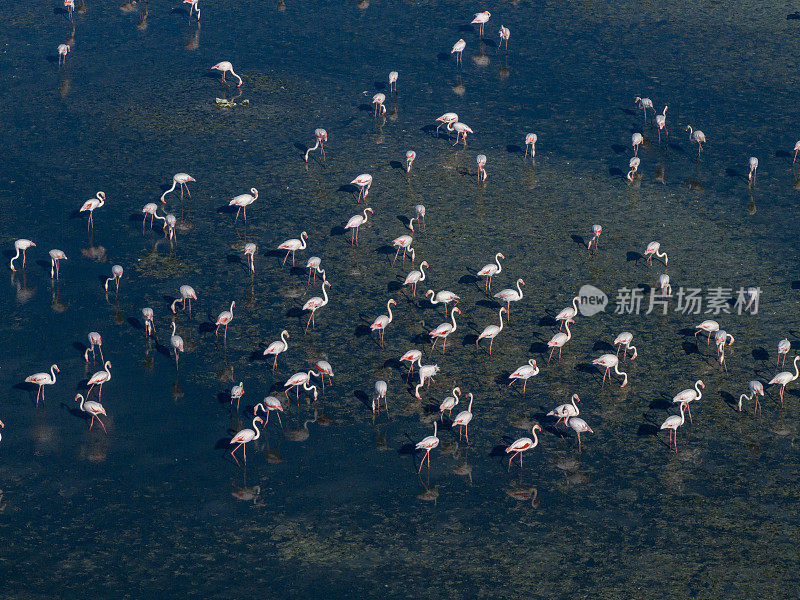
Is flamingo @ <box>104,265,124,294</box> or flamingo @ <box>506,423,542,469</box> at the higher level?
flamingo @ <box>104,265,124,294</box>

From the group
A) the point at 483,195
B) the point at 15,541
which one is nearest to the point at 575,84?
the point at 483,195

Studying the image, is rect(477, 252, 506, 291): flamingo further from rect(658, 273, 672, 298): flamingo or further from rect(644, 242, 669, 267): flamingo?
rect(658, 273, 672, 298): flamingo

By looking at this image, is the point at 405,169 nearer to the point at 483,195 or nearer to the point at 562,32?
the point at 483,195

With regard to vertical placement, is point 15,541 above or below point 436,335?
below

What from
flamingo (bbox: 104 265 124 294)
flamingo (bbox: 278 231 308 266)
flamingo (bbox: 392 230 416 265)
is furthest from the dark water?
flamingo (bbox: 278 231 308 266)

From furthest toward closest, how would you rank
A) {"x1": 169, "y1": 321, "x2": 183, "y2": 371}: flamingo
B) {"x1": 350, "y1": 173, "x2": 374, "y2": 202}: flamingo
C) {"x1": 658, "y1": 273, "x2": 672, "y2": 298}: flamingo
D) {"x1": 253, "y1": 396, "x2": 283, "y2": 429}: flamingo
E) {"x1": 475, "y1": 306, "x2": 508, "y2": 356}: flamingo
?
{"x1": 350, "y1": 173, "x2": 374, "y2": 202}: flamingo → {"x1": 658, "y1": 273, "x2": 672, "y2": 298}: flamingo → {"x1": 475, "y1": 306, "x2": 508, "y2": 356}: flamingo → {"x1": 169, "y1": 321, "x2": 183, "y2": 371}: flamingo → {"x1": 253, "y1": 396, "x2": 283, "y2": 429}: flamingo

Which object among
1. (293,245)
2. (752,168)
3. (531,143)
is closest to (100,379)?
(293,245)

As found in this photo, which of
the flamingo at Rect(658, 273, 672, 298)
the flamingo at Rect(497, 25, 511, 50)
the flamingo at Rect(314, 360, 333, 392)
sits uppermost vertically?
the flamingo at Rect(497, 25, 511, 50)
